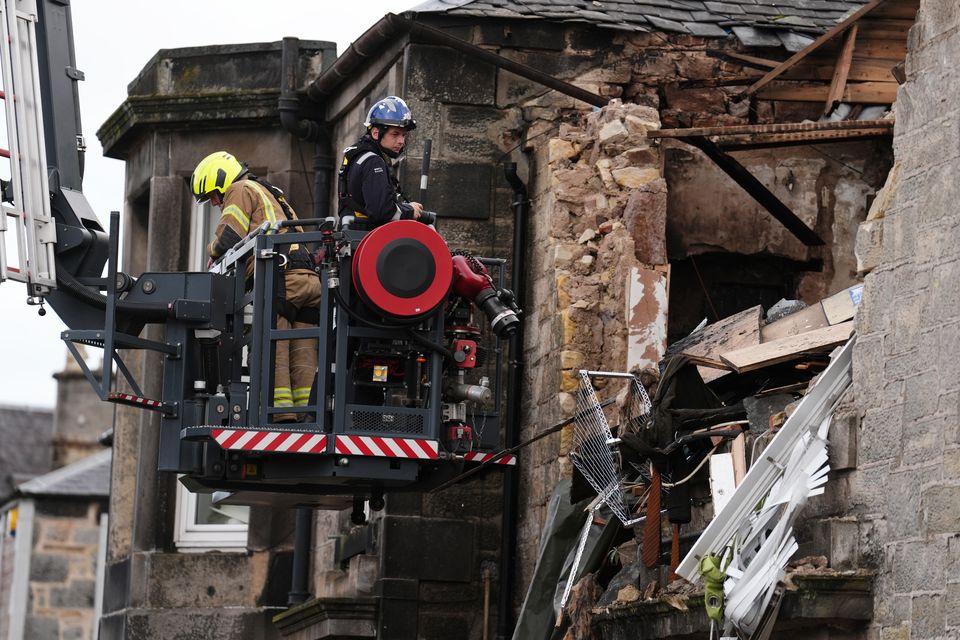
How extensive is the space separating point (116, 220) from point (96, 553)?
21708mm

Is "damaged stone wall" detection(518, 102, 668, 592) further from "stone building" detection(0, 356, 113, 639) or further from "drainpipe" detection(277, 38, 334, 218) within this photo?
"stone building" detection(0, 356, 113, 639)

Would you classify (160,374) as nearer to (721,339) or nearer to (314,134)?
(314,134)

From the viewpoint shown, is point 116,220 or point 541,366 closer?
point 116,220

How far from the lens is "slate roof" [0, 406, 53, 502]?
154ft

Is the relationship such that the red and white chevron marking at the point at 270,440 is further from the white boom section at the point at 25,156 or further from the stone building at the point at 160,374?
the stone building at the point at 160,374

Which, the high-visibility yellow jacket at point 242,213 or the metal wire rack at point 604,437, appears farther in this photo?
the high-visibility yellow jacket at point 242,213

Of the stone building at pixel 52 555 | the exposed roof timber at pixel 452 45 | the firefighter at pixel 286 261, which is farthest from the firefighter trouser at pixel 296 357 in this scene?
the stone building at pixel 52 555

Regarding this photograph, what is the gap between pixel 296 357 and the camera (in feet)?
38.6

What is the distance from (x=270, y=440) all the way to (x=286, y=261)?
1033mm

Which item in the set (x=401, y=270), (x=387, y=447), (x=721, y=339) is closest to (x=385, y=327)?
(x=401, y=270)

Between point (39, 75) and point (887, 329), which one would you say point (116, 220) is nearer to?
point (39, 75)

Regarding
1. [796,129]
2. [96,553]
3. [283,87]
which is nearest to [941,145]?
[796,129]

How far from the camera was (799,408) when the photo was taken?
9.87m

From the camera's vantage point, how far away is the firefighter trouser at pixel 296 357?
38.0 ft
